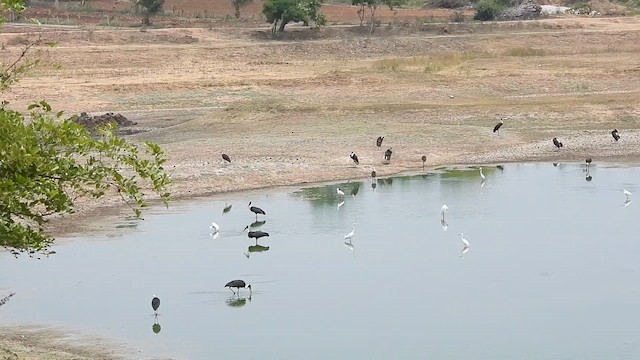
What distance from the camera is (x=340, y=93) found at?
52531mm

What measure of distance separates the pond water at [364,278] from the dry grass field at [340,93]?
3.76 m

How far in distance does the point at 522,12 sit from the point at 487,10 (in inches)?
111

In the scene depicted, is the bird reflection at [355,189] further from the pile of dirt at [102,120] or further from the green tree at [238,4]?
the green tree at [238,4]

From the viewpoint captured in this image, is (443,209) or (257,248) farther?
(443,209)

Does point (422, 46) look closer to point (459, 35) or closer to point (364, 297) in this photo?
point (459, 35)

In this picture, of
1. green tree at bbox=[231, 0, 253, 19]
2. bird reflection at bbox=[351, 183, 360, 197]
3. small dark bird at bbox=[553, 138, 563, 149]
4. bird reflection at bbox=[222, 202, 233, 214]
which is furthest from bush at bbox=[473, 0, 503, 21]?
bird reflection at bbox=[222, 202, 233, 214]

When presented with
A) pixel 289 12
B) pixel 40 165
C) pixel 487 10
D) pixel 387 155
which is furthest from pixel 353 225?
pixel 487 10

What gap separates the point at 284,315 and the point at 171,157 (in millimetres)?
17529

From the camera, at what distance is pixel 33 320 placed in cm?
2317

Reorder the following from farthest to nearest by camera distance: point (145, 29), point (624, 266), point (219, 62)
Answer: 1. point (145, 29)
2. point (219, 62)
3. point (624, 266)

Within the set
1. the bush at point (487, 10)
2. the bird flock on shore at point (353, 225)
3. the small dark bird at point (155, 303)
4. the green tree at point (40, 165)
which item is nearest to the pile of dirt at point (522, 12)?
the bush at point (487, 10)

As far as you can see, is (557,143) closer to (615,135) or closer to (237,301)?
(615,135)

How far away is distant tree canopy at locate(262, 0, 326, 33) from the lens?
70562 millimetres

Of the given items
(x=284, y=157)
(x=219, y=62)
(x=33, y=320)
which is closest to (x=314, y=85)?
(x=219, y=62)
